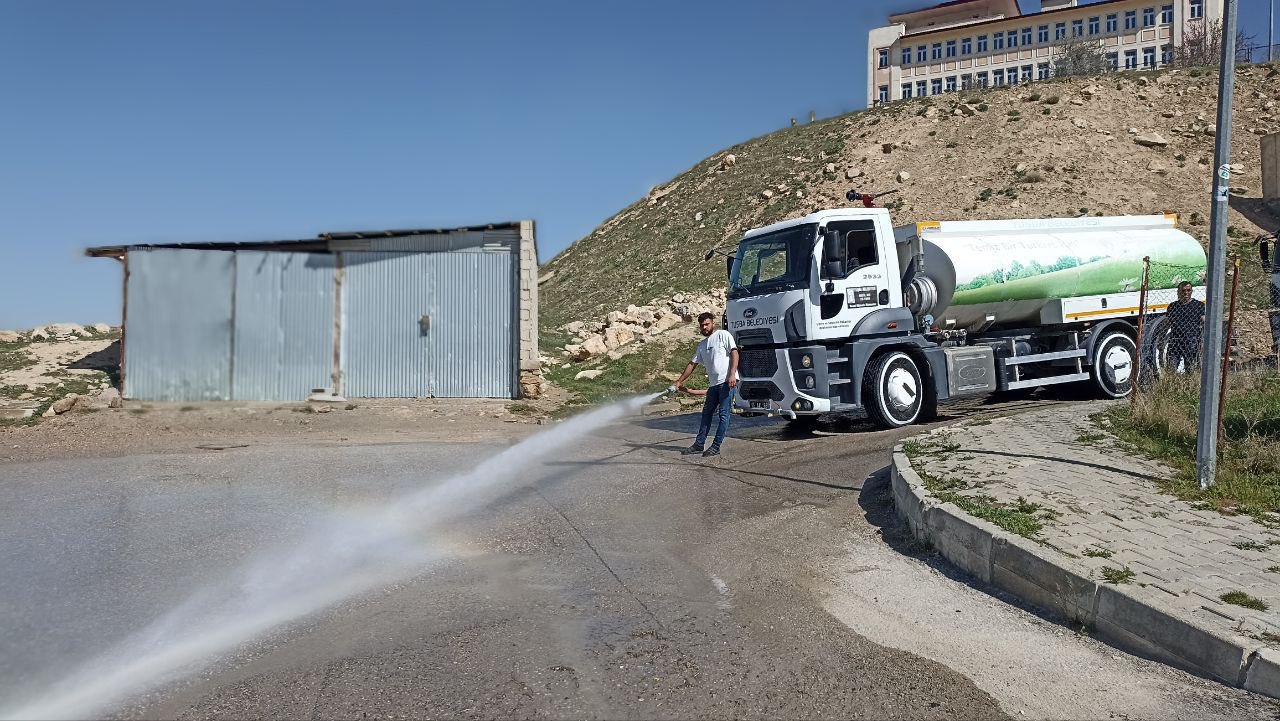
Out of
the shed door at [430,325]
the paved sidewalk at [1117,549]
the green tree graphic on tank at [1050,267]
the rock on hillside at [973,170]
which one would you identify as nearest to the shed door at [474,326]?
the shed door at [430,325]

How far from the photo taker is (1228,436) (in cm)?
921

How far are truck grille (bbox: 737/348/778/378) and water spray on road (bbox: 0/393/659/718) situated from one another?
4625mm

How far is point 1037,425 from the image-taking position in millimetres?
11258

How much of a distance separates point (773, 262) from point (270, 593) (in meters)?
8.76

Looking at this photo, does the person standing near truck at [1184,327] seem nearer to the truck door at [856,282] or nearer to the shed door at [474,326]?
the truck door at [856,282]

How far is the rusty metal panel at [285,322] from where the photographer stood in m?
18.0

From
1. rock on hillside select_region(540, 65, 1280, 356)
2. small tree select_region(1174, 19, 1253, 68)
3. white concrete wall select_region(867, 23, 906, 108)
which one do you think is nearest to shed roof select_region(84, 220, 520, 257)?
rock on hillside select_region(540, 65, 1280, 356)

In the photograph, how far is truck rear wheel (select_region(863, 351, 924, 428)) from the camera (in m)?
12.8

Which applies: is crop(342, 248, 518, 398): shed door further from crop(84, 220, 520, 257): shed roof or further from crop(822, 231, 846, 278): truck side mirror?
crop(822, 231, 846, 278): truck side mirror

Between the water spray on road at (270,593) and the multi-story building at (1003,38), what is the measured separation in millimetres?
66822

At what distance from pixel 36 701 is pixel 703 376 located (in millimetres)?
17781

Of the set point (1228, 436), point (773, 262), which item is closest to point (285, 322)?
point (773, 262)

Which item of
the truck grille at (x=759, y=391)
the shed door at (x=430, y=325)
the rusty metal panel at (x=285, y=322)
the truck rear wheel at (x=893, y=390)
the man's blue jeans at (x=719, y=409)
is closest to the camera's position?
the man's blue jeans at (x=719, y=409)

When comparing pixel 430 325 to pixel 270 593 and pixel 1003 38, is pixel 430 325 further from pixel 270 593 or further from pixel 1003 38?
pixel 1003 38
